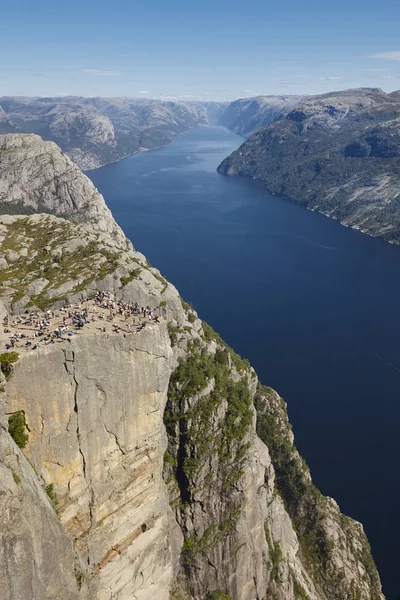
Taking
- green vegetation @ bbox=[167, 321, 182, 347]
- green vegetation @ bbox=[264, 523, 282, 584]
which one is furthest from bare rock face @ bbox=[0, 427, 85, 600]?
green vegetation @ bbox=[264, 523, 282, 584]

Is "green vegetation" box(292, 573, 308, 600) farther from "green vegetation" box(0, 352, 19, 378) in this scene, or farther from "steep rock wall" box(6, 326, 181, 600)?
"green vegetation" box(0, 352, 19, 378)

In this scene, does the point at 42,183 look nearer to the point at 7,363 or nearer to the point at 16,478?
the point at 7,363

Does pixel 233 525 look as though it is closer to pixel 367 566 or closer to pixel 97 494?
pixel 97 494

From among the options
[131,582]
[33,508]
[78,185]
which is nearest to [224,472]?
[131,582]

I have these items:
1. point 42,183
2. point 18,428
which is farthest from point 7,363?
point 42,183

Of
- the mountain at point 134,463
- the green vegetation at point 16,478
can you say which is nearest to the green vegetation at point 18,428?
the mountain at point 134,463
